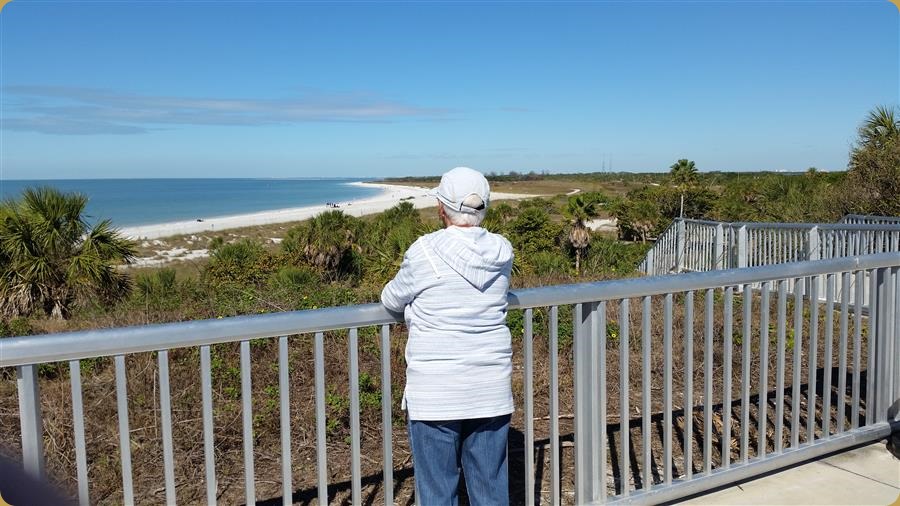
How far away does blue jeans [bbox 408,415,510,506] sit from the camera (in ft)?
8.55

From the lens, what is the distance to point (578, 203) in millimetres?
27578

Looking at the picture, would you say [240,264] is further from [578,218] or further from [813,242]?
[578,218]

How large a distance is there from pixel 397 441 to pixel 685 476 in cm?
174

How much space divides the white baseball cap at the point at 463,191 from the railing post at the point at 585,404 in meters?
0.78

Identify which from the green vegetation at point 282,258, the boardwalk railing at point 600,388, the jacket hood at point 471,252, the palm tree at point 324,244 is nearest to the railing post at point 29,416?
the boardwalk railing at point 600,388

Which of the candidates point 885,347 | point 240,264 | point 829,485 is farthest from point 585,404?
point 240,264

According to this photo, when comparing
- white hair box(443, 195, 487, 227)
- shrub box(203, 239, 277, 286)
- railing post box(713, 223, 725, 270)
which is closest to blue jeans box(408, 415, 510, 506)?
white hair box(443, 195, 487, 227)

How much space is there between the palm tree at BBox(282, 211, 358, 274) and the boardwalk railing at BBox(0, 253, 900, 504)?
14.9m

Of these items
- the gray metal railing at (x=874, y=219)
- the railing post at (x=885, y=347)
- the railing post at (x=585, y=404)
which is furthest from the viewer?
the gray metal railing at (x=874, y=219)

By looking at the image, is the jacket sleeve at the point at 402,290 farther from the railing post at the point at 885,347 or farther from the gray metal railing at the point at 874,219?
the gray metal railing at the point at 874,219

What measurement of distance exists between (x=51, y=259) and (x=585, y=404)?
37.0ft

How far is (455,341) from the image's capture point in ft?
8.34

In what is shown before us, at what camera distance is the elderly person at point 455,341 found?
8.31ft

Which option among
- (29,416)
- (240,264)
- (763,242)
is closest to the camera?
(29,416)
